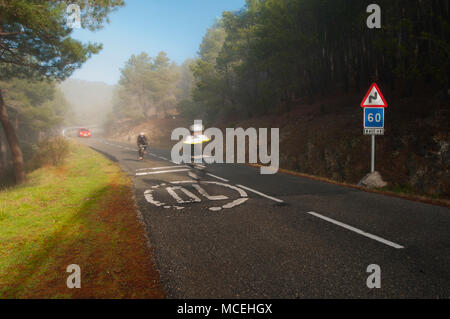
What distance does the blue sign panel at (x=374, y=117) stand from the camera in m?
8.53

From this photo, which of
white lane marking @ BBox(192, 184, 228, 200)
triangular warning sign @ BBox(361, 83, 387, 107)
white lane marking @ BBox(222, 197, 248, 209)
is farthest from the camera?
triangular warning sign @ BBox(361, 83, 387, 107)

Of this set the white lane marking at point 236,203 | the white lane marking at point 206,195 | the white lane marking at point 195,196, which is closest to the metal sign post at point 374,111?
the white lane marking at point 195,196

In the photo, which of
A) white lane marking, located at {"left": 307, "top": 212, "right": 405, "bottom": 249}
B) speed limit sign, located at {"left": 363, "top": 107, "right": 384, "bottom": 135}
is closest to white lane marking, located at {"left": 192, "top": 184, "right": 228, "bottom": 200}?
white lane marking, located at {"left": 307, "top": 212, "right": 405, "bottom": 249}

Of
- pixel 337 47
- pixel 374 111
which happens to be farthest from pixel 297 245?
pixel 337 47

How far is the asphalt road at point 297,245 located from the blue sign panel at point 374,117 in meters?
2.99

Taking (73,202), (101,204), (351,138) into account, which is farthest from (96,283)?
(351,138)

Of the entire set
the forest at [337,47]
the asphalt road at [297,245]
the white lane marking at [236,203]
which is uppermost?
the forest at [337,47]

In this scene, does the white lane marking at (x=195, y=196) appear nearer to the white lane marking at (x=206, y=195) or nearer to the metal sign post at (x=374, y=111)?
the white lane marking at (x=206, y=195)

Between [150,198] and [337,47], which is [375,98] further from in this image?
[337,47]

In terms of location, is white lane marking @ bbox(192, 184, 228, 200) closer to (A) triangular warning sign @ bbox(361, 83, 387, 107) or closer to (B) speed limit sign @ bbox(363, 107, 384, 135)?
(B) speed limit sign @ bbox(363, 107, 384, 135)

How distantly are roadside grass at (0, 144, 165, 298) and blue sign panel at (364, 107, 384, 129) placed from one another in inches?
328

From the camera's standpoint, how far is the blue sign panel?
8534mm

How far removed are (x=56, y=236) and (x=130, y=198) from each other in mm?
2533
